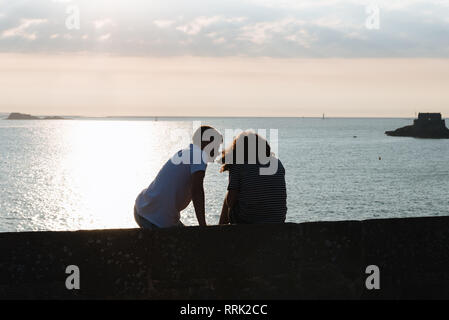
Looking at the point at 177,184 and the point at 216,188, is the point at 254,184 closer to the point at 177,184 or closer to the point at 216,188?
the point at 177,184

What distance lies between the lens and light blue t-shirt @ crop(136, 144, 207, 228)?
204 inches

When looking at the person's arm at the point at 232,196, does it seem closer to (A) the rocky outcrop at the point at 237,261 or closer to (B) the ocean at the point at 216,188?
(A) the rocky outcrop at the point at 237,261

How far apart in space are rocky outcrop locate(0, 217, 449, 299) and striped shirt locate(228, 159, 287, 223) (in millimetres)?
643

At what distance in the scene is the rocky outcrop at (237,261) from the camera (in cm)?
451

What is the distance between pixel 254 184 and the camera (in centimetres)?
546

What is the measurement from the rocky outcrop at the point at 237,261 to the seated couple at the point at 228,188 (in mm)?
489

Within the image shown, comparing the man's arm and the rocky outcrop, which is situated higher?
the man's arm

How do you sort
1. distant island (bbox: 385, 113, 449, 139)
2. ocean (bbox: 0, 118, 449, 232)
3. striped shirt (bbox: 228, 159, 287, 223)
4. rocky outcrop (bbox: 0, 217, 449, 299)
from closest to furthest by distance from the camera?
rocky outcrop (bbox: 0, 217, 449, 299) < striped shirt (bbox: 228, 159, 287, 223) < ocean (bbox: 0, 118, 449, 232) < distant island (bbox: 385, 113, 449, 139)

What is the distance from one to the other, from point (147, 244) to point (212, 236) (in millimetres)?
512

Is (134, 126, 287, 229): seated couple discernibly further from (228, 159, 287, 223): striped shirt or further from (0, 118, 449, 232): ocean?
(0, 118, 449, 232): ocean

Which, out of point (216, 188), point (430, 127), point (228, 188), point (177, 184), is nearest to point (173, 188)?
point (177, 184)

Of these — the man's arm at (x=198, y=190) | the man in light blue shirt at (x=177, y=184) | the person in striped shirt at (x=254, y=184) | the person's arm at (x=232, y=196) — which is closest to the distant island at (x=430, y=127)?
the person in striped shirt at (x=254, y=184)

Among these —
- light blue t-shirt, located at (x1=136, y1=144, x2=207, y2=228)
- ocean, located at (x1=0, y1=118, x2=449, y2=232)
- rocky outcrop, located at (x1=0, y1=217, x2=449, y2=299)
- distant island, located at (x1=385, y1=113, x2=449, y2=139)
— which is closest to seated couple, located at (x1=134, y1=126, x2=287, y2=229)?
light blue t-shirt, located at (x1=136, y1=144, x2=207, y2=228)

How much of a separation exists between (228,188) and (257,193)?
0.28 metres
